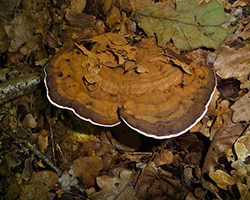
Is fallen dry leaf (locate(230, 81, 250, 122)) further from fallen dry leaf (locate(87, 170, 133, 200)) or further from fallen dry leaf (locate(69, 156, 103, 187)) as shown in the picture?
fallen dry leaf (locate(69, 156, 103, 187))

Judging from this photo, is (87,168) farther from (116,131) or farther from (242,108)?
(242,108)

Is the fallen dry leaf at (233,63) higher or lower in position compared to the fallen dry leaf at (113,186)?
higher

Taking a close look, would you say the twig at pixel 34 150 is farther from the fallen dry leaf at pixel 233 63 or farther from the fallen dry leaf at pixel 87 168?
the fallen dry leaf at pixel 233 63

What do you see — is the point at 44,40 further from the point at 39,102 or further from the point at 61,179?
the point at 61,179

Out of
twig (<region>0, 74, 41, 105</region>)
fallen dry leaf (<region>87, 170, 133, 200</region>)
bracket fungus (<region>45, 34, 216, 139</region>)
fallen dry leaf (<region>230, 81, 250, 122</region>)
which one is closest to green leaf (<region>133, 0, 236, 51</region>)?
bracket fungus (<region>45, 34, 216, 139</region>)

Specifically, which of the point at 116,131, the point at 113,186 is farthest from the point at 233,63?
the point at 113,186

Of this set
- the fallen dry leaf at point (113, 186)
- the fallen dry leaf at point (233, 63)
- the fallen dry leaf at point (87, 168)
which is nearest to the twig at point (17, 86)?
the fallen dry leaf at point (87, 168)

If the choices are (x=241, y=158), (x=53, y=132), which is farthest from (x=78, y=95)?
(x=241, y=158)
